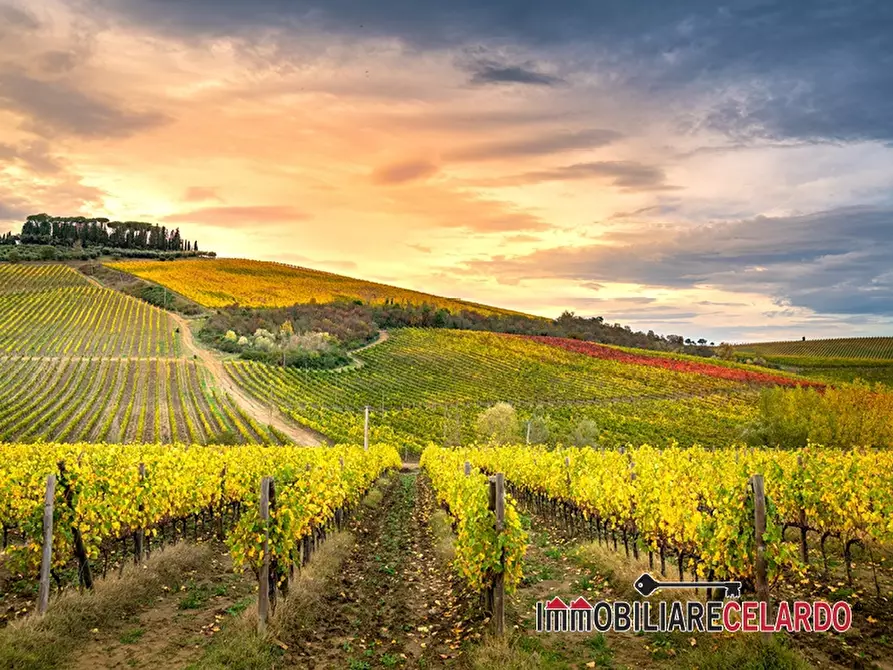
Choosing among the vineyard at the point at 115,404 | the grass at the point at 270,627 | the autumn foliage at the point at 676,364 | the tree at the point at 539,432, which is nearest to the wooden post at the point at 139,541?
the grass at the point at 270,627

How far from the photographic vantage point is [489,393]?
3004 inches

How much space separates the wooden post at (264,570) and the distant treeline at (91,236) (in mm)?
184630

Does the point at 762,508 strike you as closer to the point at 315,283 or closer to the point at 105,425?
the point at 105,425

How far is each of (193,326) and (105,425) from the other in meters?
46.6

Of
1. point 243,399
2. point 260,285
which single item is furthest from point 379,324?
point 243,399

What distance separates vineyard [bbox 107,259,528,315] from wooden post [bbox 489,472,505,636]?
11002 centimetres

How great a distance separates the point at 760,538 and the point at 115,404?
62472 mm

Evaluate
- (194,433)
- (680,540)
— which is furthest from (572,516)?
(194,433)

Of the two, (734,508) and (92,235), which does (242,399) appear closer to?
(734,508)

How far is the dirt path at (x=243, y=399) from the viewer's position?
5697 cm

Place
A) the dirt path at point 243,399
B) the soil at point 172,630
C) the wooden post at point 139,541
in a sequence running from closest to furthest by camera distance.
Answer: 1. the soil at point 172,630
2. the wooden post at point 139,541
3. the dirt path at point 243,399

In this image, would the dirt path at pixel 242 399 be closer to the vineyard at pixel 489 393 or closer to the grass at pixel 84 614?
the vineyard at pixel 489 393

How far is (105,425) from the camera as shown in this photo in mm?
51688

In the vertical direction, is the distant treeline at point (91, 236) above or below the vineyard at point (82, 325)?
above
